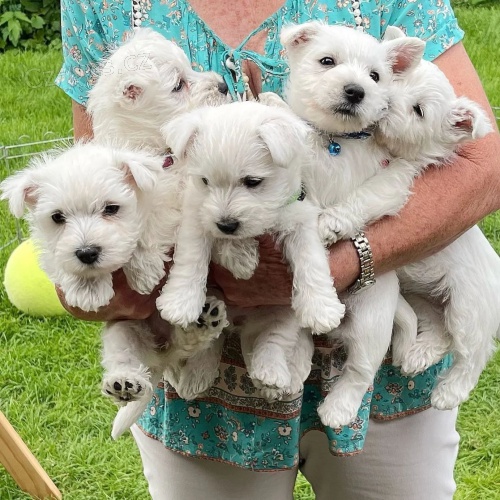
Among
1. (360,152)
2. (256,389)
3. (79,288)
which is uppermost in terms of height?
(360,152)

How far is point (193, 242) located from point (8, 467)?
6.45 feet

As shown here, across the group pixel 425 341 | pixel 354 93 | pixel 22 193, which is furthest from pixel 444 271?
pixel 22 193

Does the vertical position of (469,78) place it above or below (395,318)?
above

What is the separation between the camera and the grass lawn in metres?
3.67

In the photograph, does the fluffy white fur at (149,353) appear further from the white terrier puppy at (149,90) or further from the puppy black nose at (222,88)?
the puppy black nose at (222,88)

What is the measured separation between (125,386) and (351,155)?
73 centimetres

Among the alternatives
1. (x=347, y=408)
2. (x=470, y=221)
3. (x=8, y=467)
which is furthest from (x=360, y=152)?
(x=8, y=467)

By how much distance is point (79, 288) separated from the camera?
1.91m

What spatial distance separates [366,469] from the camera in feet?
7.92

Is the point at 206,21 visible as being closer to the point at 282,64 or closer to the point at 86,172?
the point at 282,64

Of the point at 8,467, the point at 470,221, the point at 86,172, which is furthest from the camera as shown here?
the point at 8,467

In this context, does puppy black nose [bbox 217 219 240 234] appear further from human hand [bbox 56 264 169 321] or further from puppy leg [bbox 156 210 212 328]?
human hand [bbox 56 264 169 321]

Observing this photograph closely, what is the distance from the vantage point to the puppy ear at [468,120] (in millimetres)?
2008

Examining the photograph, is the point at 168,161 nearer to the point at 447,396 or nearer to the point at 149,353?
the point at 149,353
